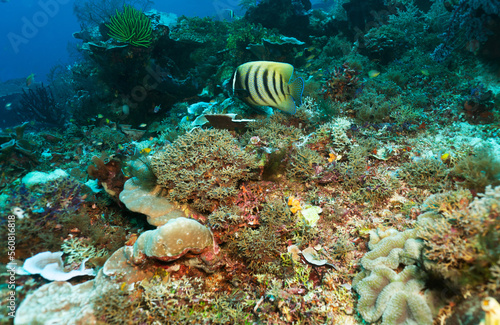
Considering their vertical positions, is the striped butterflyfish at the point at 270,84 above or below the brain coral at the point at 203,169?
above

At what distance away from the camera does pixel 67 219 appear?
3428 mm

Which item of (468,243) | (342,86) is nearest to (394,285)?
(468,243)

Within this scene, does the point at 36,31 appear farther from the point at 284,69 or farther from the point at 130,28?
the point at 284,69

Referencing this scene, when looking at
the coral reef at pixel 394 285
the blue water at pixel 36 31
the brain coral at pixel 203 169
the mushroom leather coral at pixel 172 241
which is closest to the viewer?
the coral reef at pixel 394 285

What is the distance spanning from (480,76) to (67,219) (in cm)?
917

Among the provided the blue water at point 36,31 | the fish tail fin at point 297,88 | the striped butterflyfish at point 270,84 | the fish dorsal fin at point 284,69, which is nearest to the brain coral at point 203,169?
the striped butterflyfish at point 270,84

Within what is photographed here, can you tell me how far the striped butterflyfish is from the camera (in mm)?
3607

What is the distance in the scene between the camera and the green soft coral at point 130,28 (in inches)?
291

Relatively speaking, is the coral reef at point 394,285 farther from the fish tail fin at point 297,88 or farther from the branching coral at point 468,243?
the fish tail fin at point 297,88

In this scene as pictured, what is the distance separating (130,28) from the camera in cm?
759

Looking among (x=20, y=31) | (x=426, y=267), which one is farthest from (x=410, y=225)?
(x=20, y=31)

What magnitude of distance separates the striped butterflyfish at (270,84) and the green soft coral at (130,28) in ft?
19.7

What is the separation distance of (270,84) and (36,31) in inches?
5326

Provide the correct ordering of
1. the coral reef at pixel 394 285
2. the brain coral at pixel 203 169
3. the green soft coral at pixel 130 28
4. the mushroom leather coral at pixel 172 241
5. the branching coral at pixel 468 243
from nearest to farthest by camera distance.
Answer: the branching coral at pixel 468 243 → the coral reef at pixel 394 285 → the mushroom leather coral at pixel 172 241 → the brain coral at pixel 203 169 → the green soft coral at pixel 130 28
